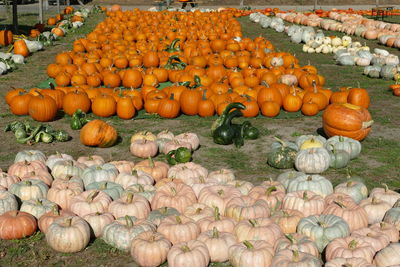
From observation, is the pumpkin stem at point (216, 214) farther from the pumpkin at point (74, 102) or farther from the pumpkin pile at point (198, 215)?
the pumpkin at point (74, 102)

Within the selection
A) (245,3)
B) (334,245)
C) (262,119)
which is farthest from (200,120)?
(245,3)

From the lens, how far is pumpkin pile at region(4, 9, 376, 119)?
1288 cm

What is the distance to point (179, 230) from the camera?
262 inches

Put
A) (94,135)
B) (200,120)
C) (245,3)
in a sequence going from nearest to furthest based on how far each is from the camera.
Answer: (94,135)
(200,120)
(245,3)

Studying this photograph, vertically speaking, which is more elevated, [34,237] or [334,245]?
[334,245]

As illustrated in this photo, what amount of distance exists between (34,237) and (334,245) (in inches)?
157

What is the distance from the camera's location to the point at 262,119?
12805mm

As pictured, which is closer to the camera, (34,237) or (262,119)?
(34,237)

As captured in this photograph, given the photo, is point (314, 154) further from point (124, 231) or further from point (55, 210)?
point (55, 210)

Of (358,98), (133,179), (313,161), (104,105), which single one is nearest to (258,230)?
(133,179)

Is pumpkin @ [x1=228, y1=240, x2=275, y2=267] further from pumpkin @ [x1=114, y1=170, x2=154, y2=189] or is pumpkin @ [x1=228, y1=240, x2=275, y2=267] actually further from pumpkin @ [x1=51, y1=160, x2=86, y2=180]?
pumpkin @ [x1=51, y1=160, x2=86, y2=180]

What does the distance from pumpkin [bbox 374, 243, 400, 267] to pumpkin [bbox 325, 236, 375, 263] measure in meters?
0.08

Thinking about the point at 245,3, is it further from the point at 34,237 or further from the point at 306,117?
the point at 34,237

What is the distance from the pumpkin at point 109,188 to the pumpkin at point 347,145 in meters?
4.16
